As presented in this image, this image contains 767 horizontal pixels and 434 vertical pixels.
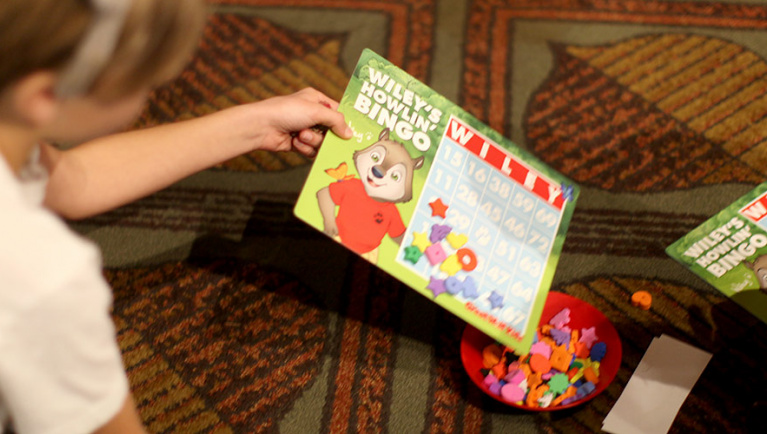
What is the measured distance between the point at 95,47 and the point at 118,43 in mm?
16

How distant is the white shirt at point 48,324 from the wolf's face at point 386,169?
367mm

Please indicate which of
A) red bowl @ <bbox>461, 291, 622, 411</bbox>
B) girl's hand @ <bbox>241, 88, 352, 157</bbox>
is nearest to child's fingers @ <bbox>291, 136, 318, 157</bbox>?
girl's hand @ <bbox>241, 88, 352, 157</bbox>

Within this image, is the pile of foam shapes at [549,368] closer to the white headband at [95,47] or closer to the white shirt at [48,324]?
the white shirt at [48,324]

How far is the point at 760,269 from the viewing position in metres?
0.85

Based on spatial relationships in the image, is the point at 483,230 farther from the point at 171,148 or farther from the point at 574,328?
the point at 171,148

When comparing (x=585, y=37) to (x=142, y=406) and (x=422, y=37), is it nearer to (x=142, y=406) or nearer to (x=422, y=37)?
(x=422, y=37)

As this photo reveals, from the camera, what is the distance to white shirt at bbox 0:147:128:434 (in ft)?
1.46

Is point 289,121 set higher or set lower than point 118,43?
lower

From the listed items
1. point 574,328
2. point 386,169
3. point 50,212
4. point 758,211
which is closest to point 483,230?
point 386,169

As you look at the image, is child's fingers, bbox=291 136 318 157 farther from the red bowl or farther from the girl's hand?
the red bowl

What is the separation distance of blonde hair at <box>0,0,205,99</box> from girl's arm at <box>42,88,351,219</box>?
304 millimetres

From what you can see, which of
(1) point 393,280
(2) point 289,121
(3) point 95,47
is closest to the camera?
(3) point 95,47

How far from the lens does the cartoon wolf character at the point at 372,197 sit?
2.46ft

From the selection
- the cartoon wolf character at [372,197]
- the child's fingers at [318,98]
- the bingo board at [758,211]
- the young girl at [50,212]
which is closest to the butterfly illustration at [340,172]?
the cartoon wolf character at [372,197]
